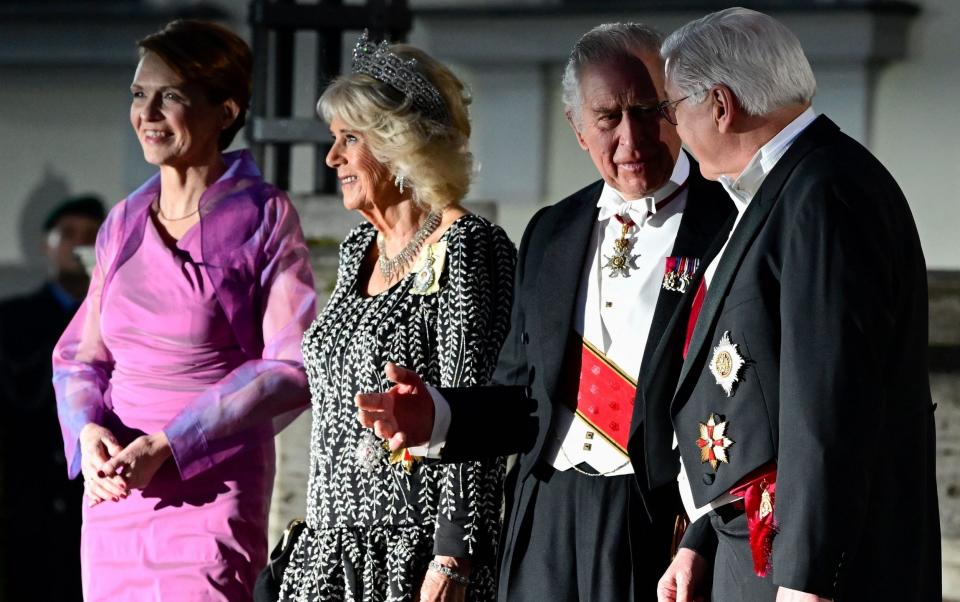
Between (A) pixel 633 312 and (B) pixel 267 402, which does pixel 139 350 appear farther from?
Result: (A) pixel 633 312

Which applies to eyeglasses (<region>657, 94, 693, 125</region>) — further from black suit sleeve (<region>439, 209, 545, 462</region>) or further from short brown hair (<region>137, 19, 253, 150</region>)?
short brown hair (<region>137, 19, 253, 150</region>)

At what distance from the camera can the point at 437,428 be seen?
10.5 ft

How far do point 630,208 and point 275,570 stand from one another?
1063 millimetres

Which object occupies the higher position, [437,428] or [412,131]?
[412,131]

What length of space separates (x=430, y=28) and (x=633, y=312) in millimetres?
5222

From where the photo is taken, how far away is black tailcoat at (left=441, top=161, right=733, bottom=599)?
3170mm

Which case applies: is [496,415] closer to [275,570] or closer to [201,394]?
[275,570]

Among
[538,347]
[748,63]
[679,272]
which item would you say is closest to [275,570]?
[538,347]

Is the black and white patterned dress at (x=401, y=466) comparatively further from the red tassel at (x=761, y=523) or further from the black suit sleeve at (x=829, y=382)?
the black suit sleeve at (x=829, y=382)

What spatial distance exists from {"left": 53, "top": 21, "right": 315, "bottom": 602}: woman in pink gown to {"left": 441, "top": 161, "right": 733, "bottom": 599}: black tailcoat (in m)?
0.69

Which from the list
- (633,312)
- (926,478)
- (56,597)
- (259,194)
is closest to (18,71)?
(56,597)

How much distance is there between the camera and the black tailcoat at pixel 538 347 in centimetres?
317

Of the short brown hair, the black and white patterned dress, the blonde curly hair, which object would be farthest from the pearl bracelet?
the short brown hair

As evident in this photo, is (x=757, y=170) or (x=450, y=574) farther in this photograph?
(x=450, y=574)
